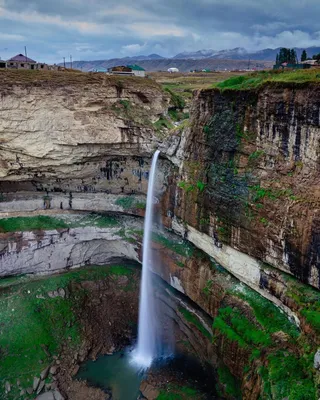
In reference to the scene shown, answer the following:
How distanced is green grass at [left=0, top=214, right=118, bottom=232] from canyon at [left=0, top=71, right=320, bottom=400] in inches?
4.8

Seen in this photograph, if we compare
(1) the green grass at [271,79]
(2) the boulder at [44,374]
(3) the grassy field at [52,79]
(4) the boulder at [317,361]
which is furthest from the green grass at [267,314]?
(3) the grassy field at [52,79]

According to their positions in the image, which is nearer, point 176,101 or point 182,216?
point 182,216

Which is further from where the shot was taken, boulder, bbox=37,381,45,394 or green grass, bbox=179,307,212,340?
green grass, bbox=179,307,212,340

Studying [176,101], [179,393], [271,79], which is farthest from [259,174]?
[176,101]

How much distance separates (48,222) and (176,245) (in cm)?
895

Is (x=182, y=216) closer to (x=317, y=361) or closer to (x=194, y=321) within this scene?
(x=194, y=321)

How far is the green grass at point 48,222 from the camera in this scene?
2480cm

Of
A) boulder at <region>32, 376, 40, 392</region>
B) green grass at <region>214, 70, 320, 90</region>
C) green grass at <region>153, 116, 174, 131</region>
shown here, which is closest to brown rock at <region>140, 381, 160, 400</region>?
boulder at <region>32, 376, 40, 392</region>

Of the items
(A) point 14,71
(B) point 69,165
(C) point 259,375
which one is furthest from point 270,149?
(A) point 14,71

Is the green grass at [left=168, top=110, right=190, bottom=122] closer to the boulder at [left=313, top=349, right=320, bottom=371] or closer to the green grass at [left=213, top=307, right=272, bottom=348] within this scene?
the green grass at [left=213, top=307, right=272, bottom=348]

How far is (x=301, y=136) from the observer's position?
→ 14.5 meters

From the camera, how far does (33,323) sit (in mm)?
21609

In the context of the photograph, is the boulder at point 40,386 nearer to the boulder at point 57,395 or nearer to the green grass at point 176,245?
the boulder at point 57,395

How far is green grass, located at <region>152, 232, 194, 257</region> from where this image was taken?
21984 mm
